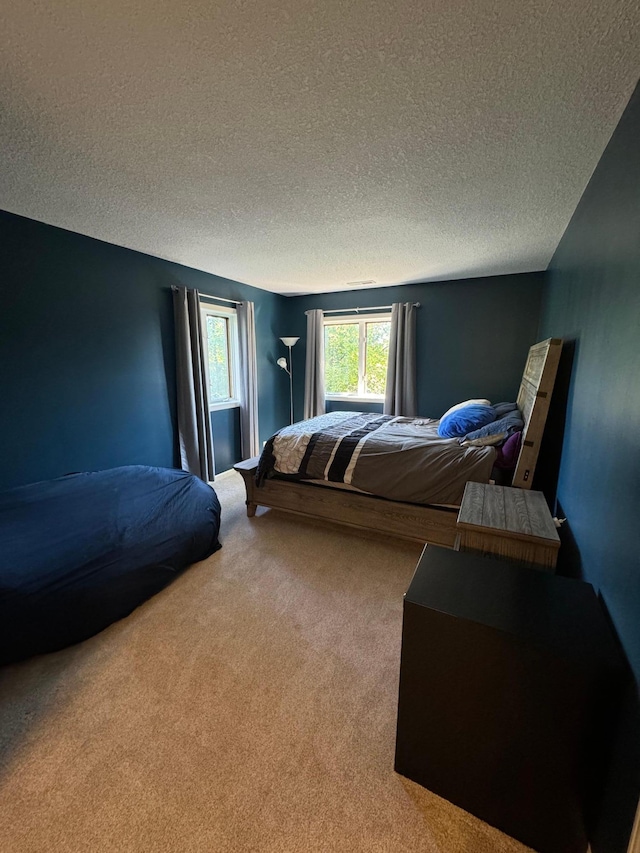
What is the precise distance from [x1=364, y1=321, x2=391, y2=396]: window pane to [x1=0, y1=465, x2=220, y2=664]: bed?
9.30ft

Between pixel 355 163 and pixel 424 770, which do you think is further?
pixel 355 163

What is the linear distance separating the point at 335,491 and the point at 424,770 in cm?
170

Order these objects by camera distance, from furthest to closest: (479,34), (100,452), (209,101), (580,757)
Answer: (100,452) → (209,101) → (479,34) → (580,757)

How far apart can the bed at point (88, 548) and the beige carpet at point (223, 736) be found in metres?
0.13

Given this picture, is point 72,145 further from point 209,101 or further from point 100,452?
point 100,452

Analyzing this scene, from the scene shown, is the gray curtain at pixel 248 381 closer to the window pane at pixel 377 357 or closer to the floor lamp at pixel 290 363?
the floor lamp at pixel 290 363

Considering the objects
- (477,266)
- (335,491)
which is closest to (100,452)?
(335,491)

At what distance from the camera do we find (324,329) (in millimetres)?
4805

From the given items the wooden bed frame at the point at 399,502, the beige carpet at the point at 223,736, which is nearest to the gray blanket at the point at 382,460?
the wooden bed frame at the point at 399,502

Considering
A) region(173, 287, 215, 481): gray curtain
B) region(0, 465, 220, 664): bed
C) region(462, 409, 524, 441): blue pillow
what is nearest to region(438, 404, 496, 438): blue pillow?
region(462, 409, 524, 441): blue pillow

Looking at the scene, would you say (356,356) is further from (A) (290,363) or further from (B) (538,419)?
(B) (538,419)

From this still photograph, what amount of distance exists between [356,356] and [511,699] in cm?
422

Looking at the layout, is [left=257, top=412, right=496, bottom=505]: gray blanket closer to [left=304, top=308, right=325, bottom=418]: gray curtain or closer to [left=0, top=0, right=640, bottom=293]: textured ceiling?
[left=0, top=0, right=640, bottom=293]: textured ceiling

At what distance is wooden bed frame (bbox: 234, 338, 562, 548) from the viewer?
1.93 m
